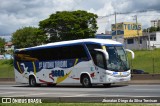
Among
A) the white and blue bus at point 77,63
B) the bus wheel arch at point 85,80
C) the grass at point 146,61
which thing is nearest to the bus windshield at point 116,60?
the white and blue bus at point 77,63

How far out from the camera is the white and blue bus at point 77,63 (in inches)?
1024

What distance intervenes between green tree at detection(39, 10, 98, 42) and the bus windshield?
149 ft

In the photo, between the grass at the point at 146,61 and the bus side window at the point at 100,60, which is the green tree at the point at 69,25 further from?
the bus side window at the point at 100,60

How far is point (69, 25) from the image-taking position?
73.5 metres

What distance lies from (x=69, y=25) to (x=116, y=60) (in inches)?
1887

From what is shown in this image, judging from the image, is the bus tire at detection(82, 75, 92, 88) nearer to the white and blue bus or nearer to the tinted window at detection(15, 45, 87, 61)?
the white and blue bus

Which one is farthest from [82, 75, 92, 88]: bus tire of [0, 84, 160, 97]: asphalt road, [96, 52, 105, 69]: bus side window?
[0, 84, 160, 97]: asphalt road

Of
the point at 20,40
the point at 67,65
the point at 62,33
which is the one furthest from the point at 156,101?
the point at 20,40

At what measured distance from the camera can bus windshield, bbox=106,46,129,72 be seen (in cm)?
2595

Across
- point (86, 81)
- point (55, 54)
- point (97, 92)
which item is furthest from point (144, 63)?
point (97, 92)

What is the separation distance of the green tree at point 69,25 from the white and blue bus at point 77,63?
39.9 meters

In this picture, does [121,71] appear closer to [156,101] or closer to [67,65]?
[67,65]

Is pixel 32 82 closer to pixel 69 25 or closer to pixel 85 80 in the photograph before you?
pixel 85 80

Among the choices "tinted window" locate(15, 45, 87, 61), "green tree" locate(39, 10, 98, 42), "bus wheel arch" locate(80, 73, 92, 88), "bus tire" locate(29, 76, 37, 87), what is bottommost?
"bus tire" locate(29, 76, 37, 87)
